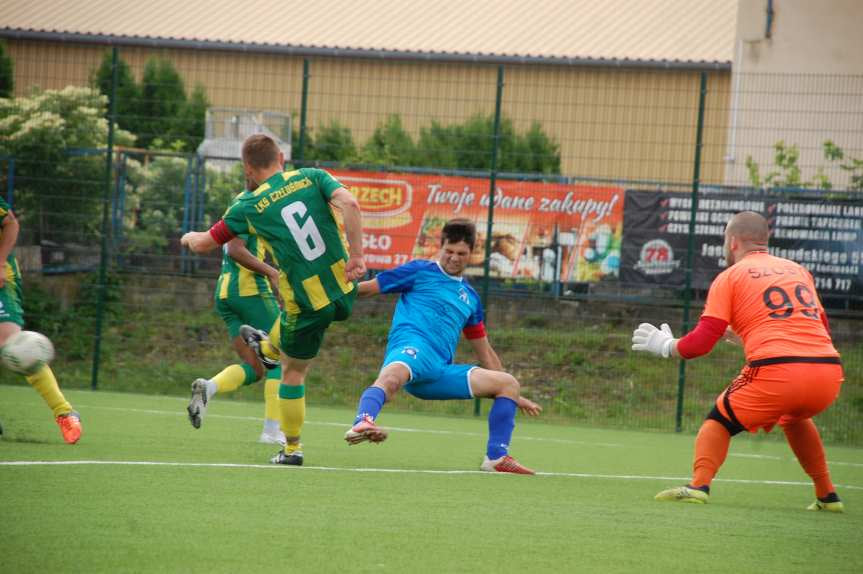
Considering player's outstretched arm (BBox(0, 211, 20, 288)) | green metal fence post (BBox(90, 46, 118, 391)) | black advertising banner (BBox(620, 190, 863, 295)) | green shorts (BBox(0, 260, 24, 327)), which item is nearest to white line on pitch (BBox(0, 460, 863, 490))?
green shorts (BBox(0, 260, 24, 327))

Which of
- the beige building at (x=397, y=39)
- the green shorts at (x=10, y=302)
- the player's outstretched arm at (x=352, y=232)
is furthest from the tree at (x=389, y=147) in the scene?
the player's outstretched arm at (x=352, y=232)

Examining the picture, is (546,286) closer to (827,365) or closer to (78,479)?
(827,365)

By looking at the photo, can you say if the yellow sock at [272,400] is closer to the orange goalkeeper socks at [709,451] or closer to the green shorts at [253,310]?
the green shorts at [253,310]

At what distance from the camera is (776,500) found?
24.0 feet

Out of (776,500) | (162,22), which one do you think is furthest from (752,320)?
(162,22)

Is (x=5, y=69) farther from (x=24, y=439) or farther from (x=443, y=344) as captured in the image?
(x=443, y=344)

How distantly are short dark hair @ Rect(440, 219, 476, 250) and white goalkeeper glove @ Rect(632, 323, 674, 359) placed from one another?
1.67 metres

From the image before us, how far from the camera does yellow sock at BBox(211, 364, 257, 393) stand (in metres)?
8.73

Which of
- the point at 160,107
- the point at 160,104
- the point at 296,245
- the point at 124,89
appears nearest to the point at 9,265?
the point at 296,245

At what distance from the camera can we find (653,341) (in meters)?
6.59

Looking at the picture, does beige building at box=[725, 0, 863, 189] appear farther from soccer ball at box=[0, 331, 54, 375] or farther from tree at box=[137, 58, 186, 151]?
soccer ball at box=[0, 331, 54, 375]

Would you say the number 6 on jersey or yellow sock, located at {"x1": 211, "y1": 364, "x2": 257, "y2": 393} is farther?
yellow sock, located at {"x1": 211, "y1": 364, "x2": 257, "y2": 393}

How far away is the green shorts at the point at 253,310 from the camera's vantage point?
31.6ft

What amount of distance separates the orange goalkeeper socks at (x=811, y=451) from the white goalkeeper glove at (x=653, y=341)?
90 cm
